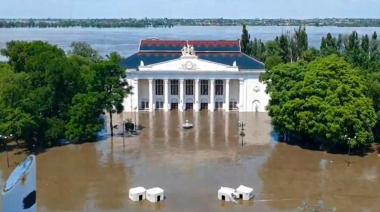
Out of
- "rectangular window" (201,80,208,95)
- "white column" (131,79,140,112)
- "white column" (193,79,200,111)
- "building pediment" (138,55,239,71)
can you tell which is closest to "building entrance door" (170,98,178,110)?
"white column" (193,79,200,111)

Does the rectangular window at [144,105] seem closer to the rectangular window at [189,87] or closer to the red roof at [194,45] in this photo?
the rectangular window at [189,87]

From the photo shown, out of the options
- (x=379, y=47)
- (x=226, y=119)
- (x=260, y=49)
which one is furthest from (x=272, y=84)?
(x=379, y=47)

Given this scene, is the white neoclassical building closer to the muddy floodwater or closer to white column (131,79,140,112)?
white column (131,79,140,112)

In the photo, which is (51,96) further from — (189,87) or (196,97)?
(189,87)

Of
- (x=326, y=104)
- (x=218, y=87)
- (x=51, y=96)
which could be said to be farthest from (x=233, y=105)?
(x=51, y=96)

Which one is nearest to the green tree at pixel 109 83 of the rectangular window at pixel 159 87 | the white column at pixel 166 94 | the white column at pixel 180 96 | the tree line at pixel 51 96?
the tree line at pixel 51 96

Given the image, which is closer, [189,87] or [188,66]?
[188,66]
